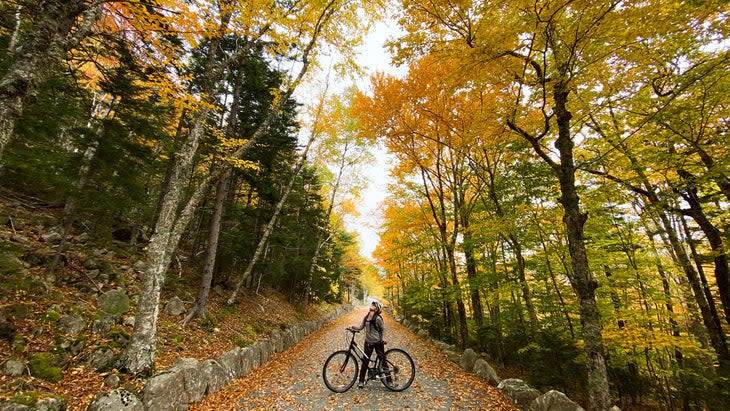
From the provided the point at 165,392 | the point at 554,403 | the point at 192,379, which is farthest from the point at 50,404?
the point at 554,403

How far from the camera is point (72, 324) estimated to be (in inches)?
198

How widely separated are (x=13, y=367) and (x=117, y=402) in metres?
1.59

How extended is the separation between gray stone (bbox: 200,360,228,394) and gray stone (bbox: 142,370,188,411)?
67 centimetres

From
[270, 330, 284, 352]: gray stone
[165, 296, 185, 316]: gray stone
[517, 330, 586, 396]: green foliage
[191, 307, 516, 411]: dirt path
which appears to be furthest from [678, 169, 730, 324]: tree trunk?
[165, 296, 185, 316]: gray stone

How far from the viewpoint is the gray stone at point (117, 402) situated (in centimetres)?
364

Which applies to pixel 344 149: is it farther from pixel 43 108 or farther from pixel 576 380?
pixel 576 380

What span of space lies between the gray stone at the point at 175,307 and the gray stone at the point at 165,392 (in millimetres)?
4077

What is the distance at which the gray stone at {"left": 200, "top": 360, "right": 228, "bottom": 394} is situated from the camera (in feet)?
18.0

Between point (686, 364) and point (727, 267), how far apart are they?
4.68m

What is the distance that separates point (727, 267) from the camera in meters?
6.36

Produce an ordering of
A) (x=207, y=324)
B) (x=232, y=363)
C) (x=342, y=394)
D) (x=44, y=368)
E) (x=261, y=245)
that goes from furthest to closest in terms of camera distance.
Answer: (x=261, y=245)
(x=207, y=324)
(x=232, y=363)
(x=342, y=394)
(x=44, y=368)

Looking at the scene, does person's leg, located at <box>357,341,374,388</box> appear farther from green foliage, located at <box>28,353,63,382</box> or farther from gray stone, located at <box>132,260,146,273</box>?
gray stone, located at <box>132,260,146,273</box>

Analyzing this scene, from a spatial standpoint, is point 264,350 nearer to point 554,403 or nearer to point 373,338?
point 373,338

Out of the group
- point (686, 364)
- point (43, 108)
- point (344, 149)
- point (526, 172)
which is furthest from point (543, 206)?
point (43, 108)
